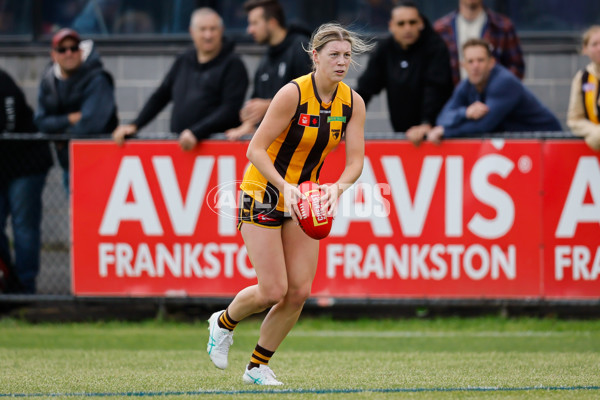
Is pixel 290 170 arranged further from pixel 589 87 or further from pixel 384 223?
pixel 589 87

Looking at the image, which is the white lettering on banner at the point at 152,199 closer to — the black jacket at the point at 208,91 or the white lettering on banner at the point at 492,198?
the black jacket at the point at 208,91

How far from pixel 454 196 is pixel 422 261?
2.16ft

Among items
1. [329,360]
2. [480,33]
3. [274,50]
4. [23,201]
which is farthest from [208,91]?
[329,360]

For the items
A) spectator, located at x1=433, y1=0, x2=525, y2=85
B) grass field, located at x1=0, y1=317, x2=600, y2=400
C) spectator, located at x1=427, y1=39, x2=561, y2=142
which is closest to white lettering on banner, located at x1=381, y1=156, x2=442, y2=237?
spectator, located at x1=427, y1=39, x2=561, y2=142

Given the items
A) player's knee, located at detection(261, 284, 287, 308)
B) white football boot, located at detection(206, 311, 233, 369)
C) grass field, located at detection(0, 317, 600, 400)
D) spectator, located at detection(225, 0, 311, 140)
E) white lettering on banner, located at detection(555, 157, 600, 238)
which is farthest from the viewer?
spectator, located at detection(225, 0, 311, 140)

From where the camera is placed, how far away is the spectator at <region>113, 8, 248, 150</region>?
10.0 metres

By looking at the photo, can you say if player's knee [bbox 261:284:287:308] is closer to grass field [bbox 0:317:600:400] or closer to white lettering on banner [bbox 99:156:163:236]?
grass field [bbox 0:317:600:400]

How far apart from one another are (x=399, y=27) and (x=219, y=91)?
1.86 meters

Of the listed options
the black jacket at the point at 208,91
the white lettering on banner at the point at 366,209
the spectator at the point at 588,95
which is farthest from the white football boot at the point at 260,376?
the spectator at the point at 588,95

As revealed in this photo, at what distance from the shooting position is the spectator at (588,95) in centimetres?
930

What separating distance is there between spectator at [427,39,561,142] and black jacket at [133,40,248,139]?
6.45ft

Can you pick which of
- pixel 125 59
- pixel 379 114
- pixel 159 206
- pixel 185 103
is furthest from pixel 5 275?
pixel 379 114

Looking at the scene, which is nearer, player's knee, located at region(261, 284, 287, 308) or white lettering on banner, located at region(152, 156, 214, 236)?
player's knee, located at region(261, 284, 287, 308)

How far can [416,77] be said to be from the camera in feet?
32.5
